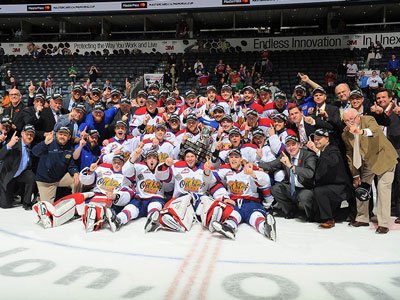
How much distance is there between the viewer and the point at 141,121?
6.21 m

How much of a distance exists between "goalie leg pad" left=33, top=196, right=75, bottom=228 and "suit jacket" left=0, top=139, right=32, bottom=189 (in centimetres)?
137

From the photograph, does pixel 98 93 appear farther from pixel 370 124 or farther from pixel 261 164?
pixel 370 124

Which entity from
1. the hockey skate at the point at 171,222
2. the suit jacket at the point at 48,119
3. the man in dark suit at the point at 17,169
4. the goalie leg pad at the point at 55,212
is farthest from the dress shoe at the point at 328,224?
the suit jacket at the point at 48,119

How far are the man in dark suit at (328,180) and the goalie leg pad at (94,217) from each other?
2832mm

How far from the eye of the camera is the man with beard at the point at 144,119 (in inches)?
240

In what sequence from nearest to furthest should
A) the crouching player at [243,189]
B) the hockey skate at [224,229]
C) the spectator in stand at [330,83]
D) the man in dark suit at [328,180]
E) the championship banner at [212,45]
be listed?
the hockey skate at [224,229], the crouching player at [243,189], the man in dark suit at [328,180], the spectator in stand at [330,83], the championship banner at [212,45]

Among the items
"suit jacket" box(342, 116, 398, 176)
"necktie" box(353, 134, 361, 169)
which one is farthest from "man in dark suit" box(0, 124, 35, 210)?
"suit jacket" box(342, 116, 398, 176)

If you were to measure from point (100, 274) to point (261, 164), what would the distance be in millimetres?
2905

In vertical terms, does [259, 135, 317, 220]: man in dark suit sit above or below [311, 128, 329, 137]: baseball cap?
below

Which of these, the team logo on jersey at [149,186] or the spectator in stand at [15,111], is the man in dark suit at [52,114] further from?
the team logo on jersey at [149,186]

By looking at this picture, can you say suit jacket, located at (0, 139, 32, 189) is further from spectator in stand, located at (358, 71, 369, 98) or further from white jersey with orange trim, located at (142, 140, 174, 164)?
spectator in stand, located at (358, 71, 369, 98)

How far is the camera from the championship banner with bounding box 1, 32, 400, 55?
17.5 meters

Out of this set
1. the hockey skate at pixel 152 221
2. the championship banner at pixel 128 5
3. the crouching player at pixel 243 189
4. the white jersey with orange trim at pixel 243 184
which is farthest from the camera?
the championship banner at pixel 128 5

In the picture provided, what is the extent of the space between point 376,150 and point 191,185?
2.44 meters
